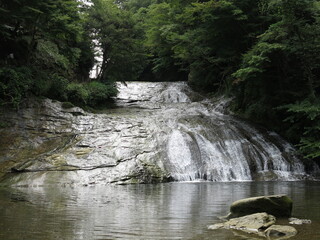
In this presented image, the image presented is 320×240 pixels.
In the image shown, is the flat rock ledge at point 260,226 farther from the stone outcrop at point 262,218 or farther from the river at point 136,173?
the river at point 136,173

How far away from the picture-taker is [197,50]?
20.1 metres

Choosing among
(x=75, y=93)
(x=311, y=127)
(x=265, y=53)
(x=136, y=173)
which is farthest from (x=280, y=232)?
(x=75, y=93)

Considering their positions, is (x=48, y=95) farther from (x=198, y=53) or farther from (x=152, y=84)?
(x=152, y=84)

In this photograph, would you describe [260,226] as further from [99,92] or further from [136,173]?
[99,92]

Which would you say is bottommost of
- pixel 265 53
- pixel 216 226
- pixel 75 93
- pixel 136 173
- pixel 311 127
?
pixel 216 226

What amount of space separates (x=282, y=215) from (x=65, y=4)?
43.1 feet

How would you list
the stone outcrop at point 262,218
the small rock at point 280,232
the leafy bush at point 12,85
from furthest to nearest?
the leafy bush at point 12,85 → the stone outcrop at point 262,218 → the small rock at point 280,232

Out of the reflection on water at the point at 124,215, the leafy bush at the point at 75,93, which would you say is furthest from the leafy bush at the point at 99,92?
the reflection on water at the point at 124,215

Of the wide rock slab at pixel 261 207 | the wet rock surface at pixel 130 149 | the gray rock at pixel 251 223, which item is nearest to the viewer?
the gray rock at pixel 251 223

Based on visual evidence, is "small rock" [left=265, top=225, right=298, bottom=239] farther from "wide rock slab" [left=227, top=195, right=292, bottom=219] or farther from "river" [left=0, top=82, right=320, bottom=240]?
"wide rock slab" [left=227, top=195, right=292, bottom=219]

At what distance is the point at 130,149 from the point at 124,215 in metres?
7.34

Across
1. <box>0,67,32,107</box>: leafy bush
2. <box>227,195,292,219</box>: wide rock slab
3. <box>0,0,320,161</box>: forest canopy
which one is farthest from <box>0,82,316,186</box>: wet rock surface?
<box>227,195,292,219</box>: wide rock slab

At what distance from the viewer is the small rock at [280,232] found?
14.4ft

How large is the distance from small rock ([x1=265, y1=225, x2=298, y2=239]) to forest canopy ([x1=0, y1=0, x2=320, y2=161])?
9.68 m
